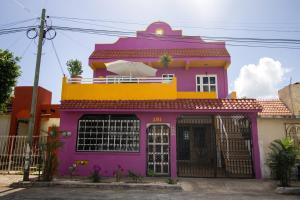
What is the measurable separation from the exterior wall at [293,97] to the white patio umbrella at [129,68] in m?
9.67

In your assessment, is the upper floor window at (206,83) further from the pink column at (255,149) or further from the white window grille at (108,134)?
the white window grille at (108,134)

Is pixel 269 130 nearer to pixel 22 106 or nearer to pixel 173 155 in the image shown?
pixel 173 155

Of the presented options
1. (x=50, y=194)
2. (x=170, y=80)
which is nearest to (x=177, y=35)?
(x=170, y=80)

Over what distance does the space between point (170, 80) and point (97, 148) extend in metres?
5.08

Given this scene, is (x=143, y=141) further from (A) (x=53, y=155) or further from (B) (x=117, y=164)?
(A) (x=53, y=155)

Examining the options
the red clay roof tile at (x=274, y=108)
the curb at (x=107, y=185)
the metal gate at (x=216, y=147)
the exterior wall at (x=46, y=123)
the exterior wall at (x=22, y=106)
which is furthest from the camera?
the exterior wall at (x=46, y=123)

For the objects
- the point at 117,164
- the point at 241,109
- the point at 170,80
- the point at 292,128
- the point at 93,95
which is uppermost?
the point at 170,80

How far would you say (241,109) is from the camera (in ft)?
35.6

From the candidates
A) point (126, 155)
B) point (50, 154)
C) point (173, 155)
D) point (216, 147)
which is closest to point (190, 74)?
point (216, 147)

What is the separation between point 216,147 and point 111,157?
6683mm

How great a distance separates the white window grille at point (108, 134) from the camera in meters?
11.3

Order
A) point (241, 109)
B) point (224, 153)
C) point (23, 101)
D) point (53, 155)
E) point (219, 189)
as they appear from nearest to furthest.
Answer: point (219, 189), point (53, 155), point (241, 109), point (224, 153), point (23, 101)

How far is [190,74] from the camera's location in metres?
16.0

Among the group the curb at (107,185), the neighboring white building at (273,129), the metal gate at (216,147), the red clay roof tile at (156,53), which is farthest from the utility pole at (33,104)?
the neighboring white building at (273,129)
